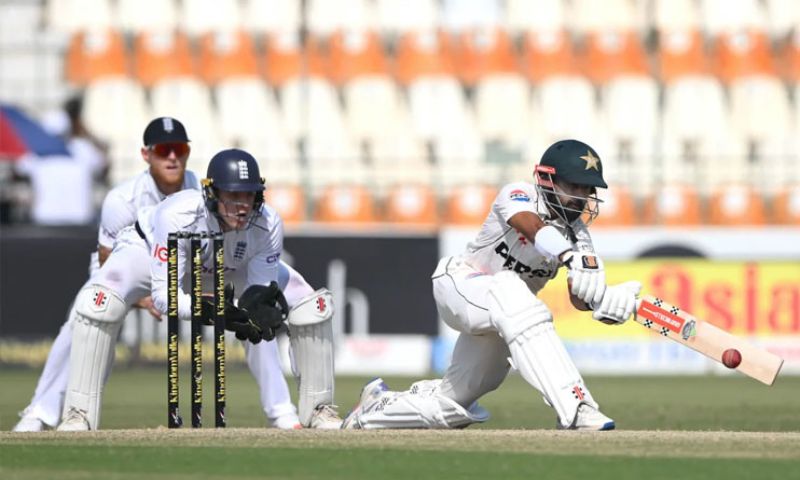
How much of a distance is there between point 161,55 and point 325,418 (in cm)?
1030

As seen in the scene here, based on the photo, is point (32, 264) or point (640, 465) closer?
point (640, 465)

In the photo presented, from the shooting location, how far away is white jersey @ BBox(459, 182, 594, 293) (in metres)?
7.25

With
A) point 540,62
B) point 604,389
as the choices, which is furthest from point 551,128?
point 604,389

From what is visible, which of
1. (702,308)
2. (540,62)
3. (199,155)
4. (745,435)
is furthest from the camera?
(540,62)

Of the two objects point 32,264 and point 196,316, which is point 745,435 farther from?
point 32,264

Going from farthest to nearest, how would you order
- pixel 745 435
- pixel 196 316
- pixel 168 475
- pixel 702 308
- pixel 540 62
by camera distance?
1. pixel 540 62
2. pixel 702 308
3. pixel 196 316
4. pixel 745 435
5. pixel 168 475

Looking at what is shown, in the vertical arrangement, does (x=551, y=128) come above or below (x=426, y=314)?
above

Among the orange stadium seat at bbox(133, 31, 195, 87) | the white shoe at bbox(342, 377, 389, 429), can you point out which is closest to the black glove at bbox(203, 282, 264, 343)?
the white shoe at bbox(342, 377, 389, 429)

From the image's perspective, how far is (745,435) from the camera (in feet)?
22.5

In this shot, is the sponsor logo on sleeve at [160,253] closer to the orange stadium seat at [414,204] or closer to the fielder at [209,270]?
the fielder at [209,270]

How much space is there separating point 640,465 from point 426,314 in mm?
8957

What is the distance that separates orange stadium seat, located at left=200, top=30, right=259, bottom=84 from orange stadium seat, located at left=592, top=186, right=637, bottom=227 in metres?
4.43

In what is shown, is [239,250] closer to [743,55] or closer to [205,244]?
[205,244]

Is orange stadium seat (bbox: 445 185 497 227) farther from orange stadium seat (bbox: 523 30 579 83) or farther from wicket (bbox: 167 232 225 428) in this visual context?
wicket (bbox: 167 232 225 428)
